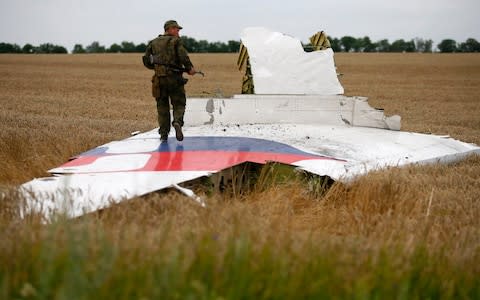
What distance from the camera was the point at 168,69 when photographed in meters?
7.65

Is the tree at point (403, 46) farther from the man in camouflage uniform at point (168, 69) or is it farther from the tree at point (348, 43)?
the man in camouflage uniform at point (168, 69)

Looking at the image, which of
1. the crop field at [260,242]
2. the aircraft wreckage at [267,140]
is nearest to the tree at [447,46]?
the aircraft wreckage at [267,140]

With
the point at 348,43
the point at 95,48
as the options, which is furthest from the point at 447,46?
the point at 95,48

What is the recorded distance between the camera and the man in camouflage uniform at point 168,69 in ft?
25.1

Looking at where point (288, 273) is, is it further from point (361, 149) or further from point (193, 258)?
point (361, 149)

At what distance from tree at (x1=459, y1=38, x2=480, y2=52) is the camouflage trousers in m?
68.7

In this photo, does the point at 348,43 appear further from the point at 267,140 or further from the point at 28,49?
the point at 267,140

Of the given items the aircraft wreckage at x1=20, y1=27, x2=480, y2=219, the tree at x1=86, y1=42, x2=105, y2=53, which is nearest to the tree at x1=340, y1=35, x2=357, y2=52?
the tree at x1=86, y1=42, x2=105, y2=53

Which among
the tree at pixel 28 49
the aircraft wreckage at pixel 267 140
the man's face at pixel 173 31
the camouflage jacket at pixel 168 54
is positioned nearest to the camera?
the aircraft wreckage at pixel 267 140

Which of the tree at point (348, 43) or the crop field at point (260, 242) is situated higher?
the tree at point (348, 43)

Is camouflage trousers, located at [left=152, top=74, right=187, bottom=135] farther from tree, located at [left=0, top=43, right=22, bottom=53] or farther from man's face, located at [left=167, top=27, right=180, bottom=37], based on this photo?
tree, located at [left=0, top=43, right=22, bottom=53]

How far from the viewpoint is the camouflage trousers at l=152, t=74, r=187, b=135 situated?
769 centimetres

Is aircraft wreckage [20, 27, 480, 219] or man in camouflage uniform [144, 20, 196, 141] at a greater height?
man in camouflage uniform [144, 20, 196, 141]

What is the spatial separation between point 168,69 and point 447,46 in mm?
69947
